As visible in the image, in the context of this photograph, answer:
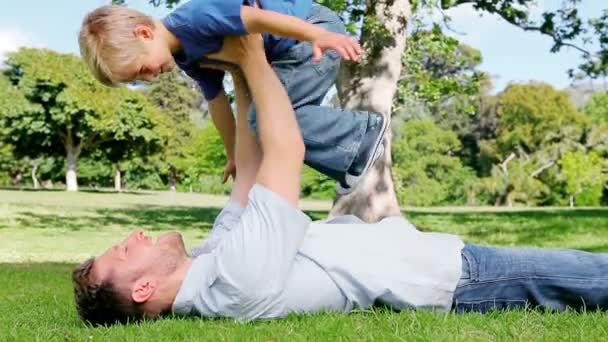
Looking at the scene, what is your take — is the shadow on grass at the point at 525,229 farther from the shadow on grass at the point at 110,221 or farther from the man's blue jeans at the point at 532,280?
the man's blue jeans at the point at 532,280

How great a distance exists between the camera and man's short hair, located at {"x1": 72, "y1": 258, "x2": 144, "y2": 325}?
379 cm

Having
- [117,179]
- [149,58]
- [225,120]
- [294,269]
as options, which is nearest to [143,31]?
[149,58]

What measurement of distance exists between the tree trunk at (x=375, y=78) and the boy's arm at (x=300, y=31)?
1019 centimetres

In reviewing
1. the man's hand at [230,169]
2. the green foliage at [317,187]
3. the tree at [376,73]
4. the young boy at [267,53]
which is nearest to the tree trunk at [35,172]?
the green foliage at [317,187]

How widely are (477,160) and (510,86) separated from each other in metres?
5.34

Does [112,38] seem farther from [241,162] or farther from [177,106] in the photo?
[177,106]

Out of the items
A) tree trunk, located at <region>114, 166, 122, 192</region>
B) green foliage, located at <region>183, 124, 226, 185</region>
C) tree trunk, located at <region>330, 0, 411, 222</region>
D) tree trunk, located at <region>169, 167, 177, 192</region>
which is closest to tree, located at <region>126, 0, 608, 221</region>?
tree trunk, located at <region>330, 0, 411, 222</region>

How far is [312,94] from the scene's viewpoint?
184 inches

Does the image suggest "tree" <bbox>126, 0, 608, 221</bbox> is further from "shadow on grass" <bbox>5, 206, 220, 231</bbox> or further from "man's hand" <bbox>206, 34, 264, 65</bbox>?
"man's hand" <bbox>206, 34, 264, 65</bbox>

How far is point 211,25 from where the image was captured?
4.17 metres

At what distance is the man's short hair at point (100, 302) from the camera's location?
12.4 ft

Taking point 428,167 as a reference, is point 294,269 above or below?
above

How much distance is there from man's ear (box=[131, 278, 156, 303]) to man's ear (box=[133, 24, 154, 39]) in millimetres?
1174

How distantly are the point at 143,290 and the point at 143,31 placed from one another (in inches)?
48.4
